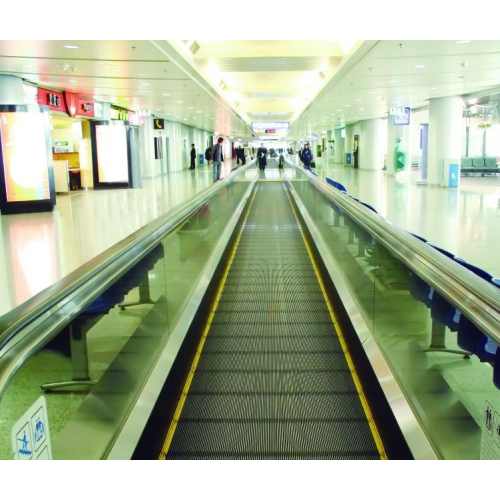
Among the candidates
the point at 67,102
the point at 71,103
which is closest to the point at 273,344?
the point at 67,102

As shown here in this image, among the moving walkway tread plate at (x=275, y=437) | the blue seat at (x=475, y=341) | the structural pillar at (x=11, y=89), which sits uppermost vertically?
the structural pillar at (x=11, y=89)

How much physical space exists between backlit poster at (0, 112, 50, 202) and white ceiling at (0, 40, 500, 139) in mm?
1310

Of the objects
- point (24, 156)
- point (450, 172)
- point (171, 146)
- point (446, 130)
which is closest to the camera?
point (24, 156)

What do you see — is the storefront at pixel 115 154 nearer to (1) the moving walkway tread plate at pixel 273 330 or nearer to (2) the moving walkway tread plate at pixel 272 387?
(2) the moving walkway tread plate at pixel 272 387

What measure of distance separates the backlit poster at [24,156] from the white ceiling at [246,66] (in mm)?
1310

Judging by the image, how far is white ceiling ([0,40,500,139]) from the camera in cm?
1140

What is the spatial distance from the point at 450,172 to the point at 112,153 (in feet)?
46.3

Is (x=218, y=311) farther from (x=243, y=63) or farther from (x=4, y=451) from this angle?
(x=243, y=63)

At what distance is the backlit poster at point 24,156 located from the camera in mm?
14633

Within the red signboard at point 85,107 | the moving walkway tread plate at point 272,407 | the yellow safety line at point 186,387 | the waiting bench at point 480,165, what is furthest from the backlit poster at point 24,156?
the waiting bench at point 480,165

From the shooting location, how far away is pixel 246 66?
1717 cm

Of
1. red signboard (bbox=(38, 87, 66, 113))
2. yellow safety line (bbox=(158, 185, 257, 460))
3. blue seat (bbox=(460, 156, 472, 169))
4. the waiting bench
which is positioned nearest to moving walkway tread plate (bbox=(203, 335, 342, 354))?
yellow safety line (bbox=(158, 185, 257, 460))

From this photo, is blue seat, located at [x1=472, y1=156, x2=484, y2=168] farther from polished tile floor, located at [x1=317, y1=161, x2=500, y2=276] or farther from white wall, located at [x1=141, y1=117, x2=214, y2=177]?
white wall, located at [x1=141, y1=117, x2=214, y2=177]

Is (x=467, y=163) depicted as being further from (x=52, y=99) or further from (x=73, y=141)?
(x=52, y=99)
